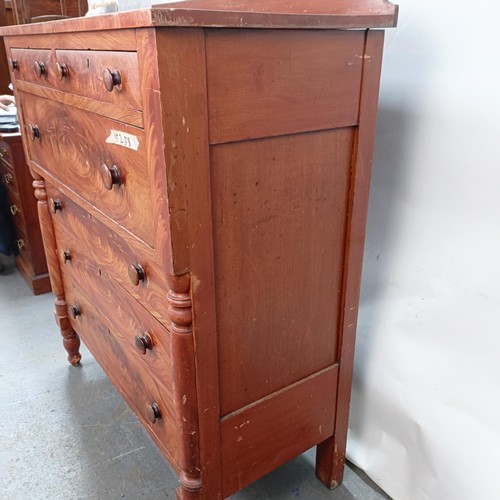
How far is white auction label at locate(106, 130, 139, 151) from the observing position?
788 millimetres

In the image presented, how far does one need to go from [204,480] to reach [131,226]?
518 millimetres

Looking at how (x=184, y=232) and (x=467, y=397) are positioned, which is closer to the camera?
(x=184, y=232)

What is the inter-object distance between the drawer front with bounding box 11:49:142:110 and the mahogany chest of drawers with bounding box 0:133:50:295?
101 centimetres

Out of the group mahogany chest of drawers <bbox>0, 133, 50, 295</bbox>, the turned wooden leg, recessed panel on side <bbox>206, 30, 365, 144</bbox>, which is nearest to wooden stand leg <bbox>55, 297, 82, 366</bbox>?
the turned wooden leg

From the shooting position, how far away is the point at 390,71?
42.7 inches

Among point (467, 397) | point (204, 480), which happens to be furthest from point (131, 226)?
point (467, 397)

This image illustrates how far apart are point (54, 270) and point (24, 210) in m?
0.75

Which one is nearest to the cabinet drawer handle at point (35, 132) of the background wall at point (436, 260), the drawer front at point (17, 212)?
the background wall at point (436, 260)

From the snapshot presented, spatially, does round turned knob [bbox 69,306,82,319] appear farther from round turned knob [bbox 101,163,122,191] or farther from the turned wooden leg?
round turned knob [bbox 101,163,122,191]

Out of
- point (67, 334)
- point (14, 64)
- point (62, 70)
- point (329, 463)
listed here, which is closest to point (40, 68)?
point (62, 70)

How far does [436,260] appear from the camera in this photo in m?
1.08

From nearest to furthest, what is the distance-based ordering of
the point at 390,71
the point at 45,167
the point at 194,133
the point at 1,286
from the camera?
1. the point at 194,133
2. the point at 390,71
3. the point at 45,167
4. the point at 1,286

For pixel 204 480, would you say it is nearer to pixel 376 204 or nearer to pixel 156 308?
pixel 156 308

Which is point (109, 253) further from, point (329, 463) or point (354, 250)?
point (329, 463)
